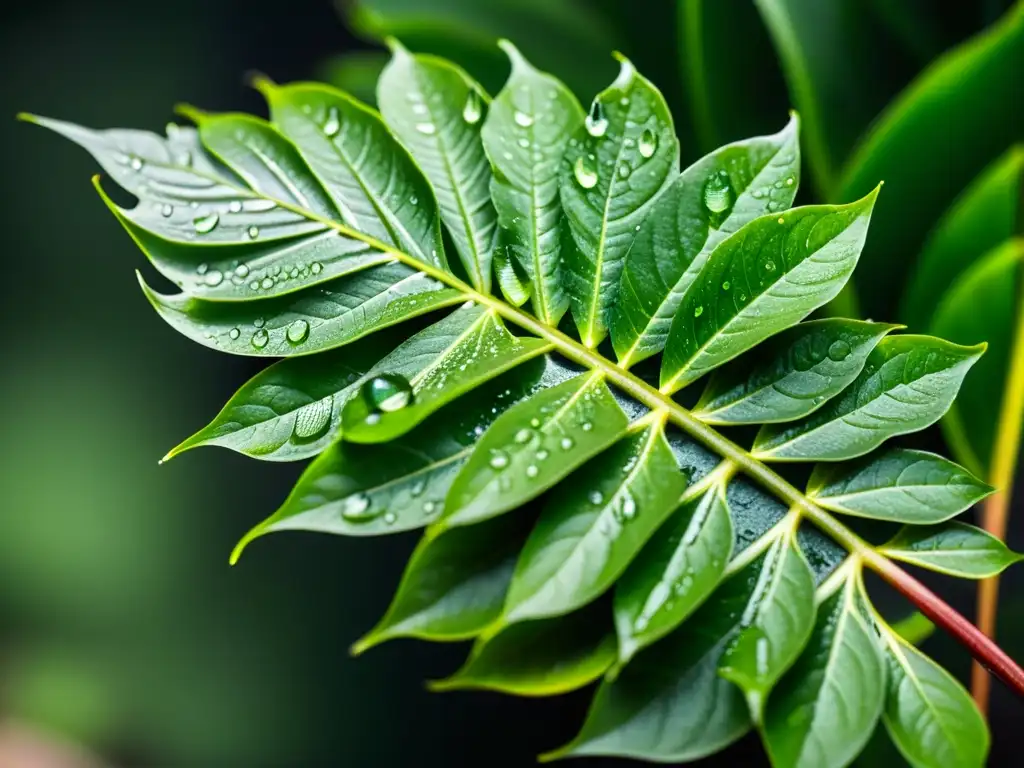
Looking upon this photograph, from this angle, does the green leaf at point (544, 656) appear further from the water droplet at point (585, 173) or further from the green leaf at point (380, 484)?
the water droplet at point (585, 173)

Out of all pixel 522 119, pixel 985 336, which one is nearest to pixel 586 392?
pixel 522 119

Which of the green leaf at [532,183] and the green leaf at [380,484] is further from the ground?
the green leaf at [532,183]

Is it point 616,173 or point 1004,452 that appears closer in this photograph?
point 616,173

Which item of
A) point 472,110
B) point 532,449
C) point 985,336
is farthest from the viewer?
→ point 985,336

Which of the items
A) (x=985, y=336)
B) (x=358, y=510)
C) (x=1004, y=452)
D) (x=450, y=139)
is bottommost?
(x=1004, y=452)

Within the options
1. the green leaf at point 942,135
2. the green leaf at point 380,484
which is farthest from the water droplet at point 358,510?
the green leaf at point 942,135

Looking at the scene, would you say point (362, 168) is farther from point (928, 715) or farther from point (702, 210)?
point (928, 715)

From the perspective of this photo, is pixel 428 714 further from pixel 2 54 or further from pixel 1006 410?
pixel 2 54
